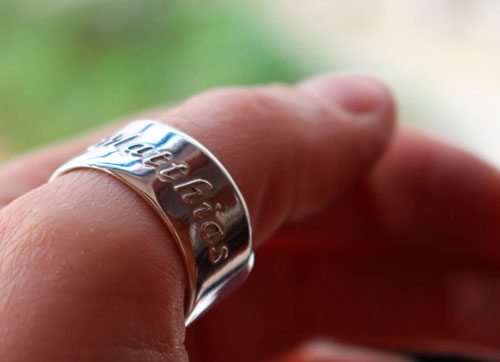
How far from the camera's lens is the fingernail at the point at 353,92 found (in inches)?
22.7

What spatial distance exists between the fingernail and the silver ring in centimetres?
21

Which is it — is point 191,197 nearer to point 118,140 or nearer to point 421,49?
point 118,140

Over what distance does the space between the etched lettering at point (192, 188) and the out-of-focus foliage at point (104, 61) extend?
96cm

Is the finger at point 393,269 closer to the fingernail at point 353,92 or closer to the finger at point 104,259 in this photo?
the fingernail at point 353,92

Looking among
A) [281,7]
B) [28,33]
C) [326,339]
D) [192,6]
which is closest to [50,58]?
[28,33]

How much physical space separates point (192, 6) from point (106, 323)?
4.16ft

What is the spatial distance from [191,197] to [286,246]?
1.27 ft

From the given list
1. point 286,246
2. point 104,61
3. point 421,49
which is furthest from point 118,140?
point 421,49

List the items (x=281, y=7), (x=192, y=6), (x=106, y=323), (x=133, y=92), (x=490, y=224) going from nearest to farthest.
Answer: (x=106, y=323) → (x=490, y=224) → (x=133, y=92) → (x=192, y=6) → (x=281, y=7)

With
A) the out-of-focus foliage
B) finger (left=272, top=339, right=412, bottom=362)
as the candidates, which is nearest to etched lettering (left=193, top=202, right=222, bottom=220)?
finger (left=272, top=339, right=412, bottom=362)

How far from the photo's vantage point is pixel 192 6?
1.48 m

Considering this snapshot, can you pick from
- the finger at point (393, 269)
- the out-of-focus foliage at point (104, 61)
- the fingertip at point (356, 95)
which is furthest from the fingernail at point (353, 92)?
the out-of-focus foliage at point (104, 61)

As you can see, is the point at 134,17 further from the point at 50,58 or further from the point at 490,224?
the point at 490,224

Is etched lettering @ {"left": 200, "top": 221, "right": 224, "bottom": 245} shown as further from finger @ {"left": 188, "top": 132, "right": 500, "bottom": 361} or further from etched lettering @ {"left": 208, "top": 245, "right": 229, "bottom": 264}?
finger @ {"left": 188, "top": 132, "right": 500, "bottom": 361}
